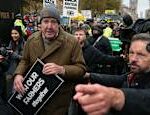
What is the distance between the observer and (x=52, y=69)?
3939 mm

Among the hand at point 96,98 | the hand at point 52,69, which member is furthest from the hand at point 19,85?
the hand at point 96,98

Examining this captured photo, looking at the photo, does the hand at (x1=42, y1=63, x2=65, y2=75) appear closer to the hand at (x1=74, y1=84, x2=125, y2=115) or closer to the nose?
the nose

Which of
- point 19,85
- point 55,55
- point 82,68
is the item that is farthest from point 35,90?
point 82,68

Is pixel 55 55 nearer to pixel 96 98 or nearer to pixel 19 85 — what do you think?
pixel 19 85

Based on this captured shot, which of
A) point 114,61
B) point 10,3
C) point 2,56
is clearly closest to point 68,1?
point 10,3

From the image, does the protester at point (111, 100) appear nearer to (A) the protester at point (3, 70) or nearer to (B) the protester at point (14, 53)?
(A) the protester at point (3, 70)

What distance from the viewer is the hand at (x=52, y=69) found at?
394cm

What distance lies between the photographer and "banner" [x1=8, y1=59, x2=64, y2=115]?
4152mm

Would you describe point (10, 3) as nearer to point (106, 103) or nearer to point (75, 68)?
point (75, 68)

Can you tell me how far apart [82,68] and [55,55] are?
0.96ft

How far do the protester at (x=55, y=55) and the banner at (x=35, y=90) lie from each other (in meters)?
0.07

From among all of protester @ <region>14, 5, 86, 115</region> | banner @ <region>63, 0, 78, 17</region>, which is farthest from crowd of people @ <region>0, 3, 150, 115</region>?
banner @ <region>63, 0, 78, 17</region>

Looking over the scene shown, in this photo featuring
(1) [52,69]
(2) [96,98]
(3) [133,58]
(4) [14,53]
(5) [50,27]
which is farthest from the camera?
(4) [14,53]

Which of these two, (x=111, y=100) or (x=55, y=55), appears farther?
(x=55, y=55)
